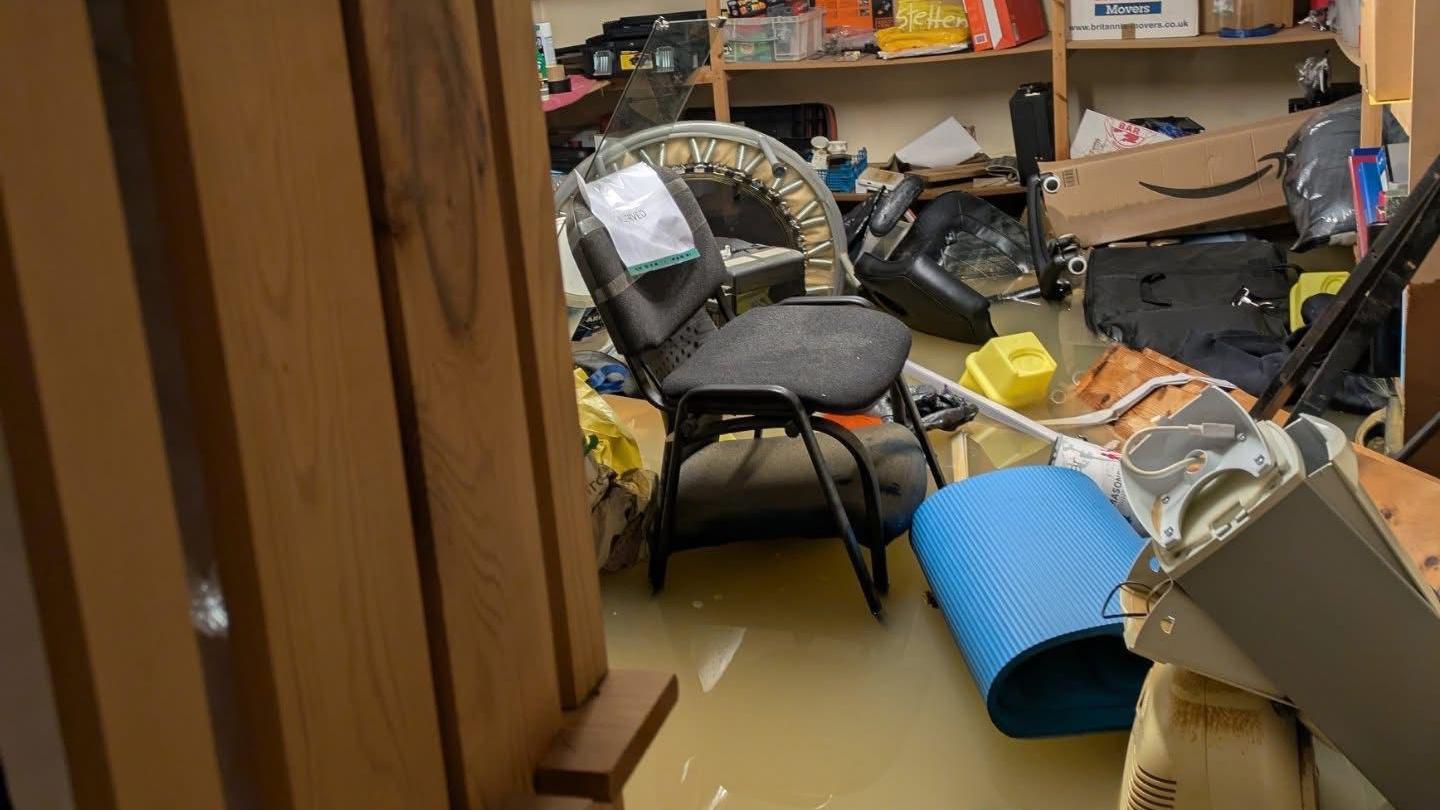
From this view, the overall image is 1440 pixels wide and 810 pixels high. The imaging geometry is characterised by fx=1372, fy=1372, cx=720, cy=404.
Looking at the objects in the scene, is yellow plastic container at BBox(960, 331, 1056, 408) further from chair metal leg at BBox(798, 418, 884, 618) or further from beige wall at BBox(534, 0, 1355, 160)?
beige wall at BBox(534, 0, 1355, 160)

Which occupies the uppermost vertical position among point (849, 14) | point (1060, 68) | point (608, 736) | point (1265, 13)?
point (849, 14)

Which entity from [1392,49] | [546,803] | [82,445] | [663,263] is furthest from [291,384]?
[1392,49]

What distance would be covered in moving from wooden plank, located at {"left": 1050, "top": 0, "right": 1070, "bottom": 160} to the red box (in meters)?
0.11

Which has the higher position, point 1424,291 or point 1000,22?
point 1000,22

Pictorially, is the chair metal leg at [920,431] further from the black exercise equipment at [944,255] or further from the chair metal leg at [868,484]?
the black exercise equipment at [944,255]

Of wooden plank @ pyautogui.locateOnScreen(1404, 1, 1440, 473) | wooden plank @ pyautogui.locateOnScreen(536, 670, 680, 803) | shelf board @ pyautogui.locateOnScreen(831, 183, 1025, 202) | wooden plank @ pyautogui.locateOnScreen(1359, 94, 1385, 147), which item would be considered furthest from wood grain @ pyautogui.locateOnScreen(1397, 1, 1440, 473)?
shelf board @ pyautogui.locateOnScreen(831, 183, 1025, 202)

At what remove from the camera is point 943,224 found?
485 cm

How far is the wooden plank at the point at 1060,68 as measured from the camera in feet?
16.1

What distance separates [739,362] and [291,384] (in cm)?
210

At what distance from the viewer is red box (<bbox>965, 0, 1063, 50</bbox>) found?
4.98 meters

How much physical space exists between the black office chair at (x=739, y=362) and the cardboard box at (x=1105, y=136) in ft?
7.42

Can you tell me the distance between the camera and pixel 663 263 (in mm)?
3086

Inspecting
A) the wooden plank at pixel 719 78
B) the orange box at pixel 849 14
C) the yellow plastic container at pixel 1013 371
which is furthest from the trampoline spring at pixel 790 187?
the orange box at pixel 849 14

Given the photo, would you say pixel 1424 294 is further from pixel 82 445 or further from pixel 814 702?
pixel 82 445
